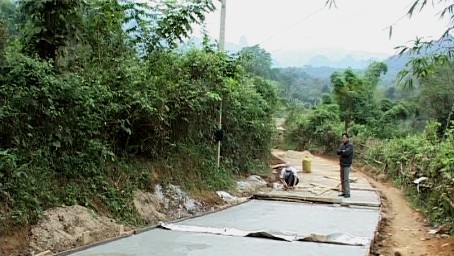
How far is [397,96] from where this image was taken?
34531 millimetres

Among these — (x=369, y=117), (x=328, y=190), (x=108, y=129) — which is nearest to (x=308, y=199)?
(x=328, y=190)

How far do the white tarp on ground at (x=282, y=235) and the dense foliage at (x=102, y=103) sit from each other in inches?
31.3

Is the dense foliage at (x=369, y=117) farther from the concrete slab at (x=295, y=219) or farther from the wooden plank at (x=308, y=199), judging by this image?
the concrete slab at (x=295, y=219)

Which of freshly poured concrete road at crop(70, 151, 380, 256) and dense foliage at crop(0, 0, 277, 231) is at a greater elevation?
dense foliage at crop(0, 0, 277, 231)

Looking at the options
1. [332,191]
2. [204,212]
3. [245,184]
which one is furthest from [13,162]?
[332,191]

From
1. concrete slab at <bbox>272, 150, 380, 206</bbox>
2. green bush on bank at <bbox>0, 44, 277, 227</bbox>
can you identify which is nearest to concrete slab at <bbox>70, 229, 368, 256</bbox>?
green bush on bank at <bbox>0, 44, 277, 227</bbox>

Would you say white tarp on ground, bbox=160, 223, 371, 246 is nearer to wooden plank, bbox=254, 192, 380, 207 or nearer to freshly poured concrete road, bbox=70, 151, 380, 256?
freshly poured concrete road, bbox=70, 151, 380, 256

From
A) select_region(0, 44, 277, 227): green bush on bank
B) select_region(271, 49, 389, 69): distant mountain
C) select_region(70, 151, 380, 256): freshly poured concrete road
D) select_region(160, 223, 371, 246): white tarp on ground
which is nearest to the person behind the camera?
select_region(70, 151, 380, 256): freshly poured concrete road

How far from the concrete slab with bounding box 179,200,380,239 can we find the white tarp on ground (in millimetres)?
333

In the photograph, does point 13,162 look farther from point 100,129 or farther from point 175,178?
point 175,178

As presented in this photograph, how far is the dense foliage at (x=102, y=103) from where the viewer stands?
5512 millimetres

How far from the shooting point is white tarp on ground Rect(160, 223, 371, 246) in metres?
5.96

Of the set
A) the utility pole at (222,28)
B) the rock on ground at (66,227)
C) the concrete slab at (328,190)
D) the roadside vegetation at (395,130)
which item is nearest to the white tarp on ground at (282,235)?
the rock on ground at (66,227)

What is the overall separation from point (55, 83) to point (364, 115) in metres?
23.8
